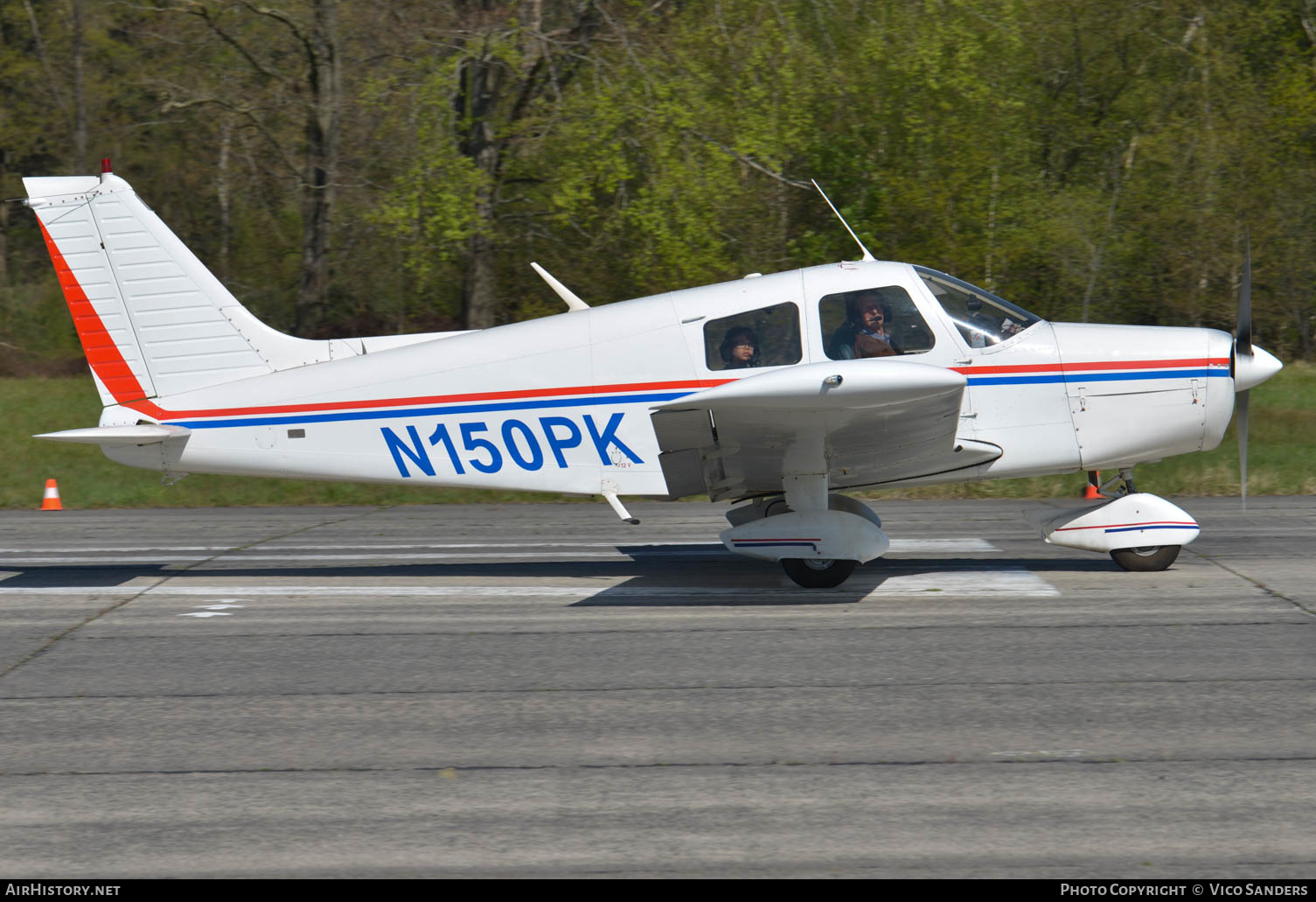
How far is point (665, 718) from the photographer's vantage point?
6.11 meters

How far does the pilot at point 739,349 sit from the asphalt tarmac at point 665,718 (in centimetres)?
168

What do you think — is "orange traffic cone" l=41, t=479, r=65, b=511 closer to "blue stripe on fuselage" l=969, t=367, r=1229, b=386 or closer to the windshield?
the windshield

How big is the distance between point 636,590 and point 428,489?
8.16 m

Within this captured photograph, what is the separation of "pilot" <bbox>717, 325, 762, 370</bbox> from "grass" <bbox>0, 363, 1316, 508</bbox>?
6.18 metres

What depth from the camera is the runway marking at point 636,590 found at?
9.01 m

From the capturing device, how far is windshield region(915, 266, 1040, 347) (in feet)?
29.8

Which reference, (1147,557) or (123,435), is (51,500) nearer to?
(123,435)

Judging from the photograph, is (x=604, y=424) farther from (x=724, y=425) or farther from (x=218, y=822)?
(x=218, y=822)

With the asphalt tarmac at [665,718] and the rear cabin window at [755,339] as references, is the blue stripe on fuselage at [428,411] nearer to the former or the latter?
the rear cabin window at [755,339]

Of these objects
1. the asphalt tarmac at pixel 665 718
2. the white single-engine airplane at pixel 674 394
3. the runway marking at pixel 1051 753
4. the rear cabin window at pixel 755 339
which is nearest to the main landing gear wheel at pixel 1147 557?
the white single-engine airplane at pixel 674 394

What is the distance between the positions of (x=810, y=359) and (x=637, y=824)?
4786 millimetres

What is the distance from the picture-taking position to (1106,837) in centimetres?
444

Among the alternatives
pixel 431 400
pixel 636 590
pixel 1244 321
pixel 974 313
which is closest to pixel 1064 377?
pixel 974 313

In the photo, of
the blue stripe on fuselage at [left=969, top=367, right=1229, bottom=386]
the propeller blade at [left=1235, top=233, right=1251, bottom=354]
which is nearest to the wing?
the blue stripe on fuselage at [left=969, top=367, right=1229, bottom=386]
